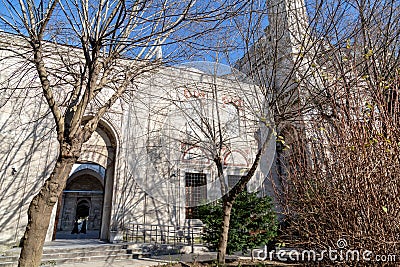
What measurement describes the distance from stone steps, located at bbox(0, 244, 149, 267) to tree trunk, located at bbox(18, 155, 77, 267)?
3582mm

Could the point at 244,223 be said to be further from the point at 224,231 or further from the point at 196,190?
the point at 196,190

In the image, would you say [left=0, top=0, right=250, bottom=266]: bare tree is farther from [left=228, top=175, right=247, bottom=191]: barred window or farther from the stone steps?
the stone steps

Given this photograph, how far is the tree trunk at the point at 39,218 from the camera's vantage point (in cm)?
224

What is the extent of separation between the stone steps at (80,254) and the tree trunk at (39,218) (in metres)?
3.58

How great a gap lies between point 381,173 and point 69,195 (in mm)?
17779

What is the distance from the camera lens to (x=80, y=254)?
5.90 meters

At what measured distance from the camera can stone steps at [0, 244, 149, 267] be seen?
17.4ft

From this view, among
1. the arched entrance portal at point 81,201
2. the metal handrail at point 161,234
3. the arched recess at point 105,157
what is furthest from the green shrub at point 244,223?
the arched entrance portal at point 81,201

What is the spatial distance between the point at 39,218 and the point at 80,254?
4342mm

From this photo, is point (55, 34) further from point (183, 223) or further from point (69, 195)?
point (69, 195)

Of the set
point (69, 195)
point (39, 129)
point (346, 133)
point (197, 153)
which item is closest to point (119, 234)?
point (39, 129)

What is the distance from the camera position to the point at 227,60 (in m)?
4.28

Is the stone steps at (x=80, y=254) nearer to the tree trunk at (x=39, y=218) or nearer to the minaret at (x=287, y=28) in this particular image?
the tree trunk at (x=39, y=218)

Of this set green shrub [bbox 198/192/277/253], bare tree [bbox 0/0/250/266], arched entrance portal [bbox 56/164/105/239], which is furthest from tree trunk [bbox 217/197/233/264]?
arched entrance portal [bbox 56/164/105/239]
